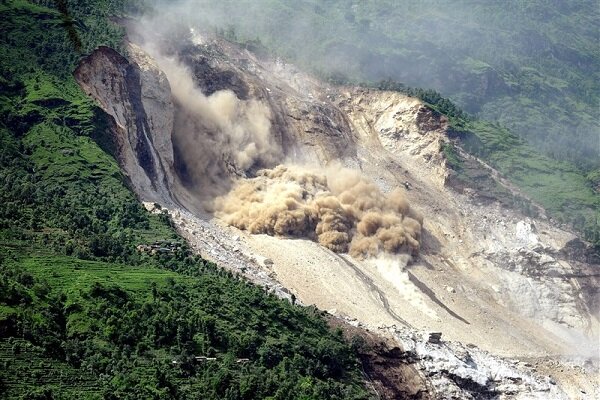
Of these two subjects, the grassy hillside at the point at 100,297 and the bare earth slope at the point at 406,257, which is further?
the bare earth slope at the point at 406,257

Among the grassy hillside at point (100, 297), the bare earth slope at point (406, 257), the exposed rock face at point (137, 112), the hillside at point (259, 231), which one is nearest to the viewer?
the grassy hillside at point (100, 297)

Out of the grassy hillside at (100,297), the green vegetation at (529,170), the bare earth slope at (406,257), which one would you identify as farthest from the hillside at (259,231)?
the green vegetation at (529,170)

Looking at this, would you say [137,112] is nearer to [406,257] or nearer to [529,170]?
[406,257]

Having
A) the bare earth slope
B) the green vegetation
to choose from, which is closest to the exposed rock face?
the bare earth slope

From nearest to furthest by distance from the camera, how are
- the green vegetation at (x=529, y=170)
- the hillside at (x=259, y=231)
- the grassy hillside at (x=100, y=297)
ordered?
1. the grassy hillside at (x=100, y=297)
2. the hillside at (x=259, y=231)
3. the green vegetation at (x=529, y=170)

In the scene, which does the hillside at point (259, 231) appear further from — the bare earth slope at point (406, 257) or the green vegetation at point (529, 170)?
the green vegetation at point (529, 170)

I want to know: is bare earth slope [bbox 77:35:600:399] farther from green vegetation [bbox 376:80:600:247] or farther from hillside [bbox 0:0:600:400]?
green vegetation [bbox 376:80:600:247]
